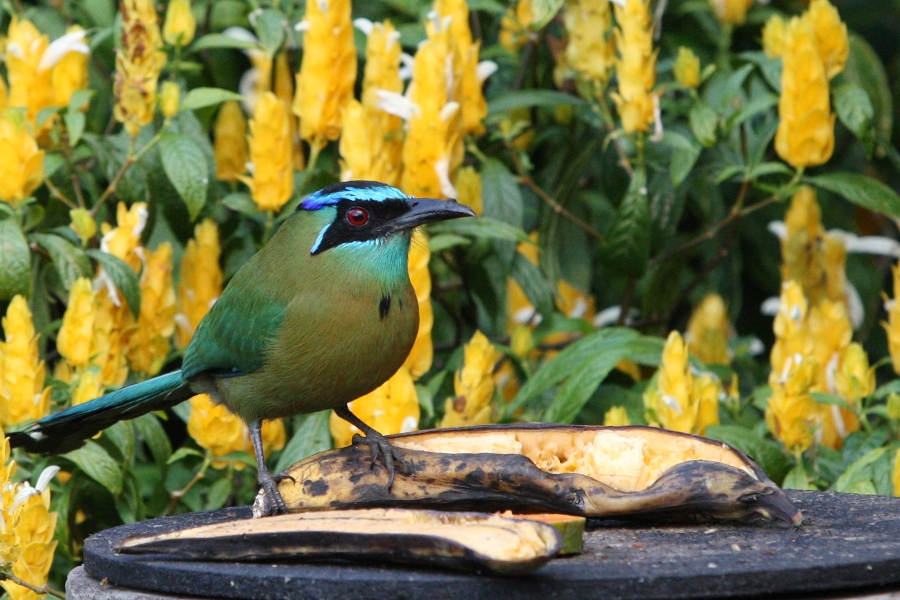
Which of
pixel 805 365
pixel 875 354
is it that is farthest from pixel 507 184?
pixel 875 354

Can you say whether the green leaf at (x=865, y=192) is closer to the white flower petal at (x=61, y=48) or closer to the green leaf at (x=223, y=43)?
the green leaf at (x=223, y=43)

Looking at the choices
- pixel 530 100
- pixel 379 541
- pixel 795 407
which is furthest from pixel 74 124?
pixel 795 407

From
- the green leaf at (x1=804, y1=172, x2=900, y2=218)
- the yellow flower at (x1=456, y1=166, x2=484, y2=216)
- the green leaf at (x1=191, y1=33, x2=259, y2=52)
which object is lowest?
the yellow flower at (x1=456, y1=166, x2=484, y2=216)

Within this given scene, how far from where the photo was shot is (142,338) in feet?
12.8

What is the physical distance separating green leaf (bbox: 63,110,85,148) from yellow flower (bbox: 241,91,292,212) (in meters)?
0.53

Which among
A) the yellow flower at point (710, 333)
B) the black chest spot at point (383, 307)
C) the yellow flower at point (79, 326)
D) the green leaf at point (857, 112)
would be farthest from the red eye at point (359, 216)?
the yellow flower at point (710, 333)

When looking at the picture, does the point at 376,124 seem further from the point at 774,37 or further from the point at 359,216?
the point at 774,37

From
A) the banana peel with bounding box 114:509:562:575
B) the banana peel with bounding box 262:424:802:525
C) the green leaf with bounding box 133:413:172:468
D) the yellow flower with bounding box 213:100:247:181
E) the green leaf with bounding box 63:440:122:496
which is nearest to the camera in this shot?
the banana peel with bounding box 114:509:562:575

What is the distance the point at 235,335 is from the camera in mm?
3121

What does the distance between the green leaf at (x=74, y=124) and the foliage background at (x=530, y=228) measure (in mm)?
18

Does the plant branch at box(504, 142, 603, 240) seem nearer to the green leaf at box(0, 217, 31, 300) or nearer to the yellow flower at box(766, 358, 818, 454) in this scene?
the yellow flower at box(766, 358, 818, 454)

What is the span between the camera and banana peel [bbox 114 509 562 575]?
205cm

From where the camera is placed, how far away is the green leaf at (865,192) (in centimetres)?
408

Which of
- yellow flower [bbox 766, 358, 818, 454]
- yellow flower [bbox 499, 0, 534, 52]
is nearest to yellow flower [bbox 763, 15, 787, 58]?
yellow flower [bbox 499, 0, 534, 52]
